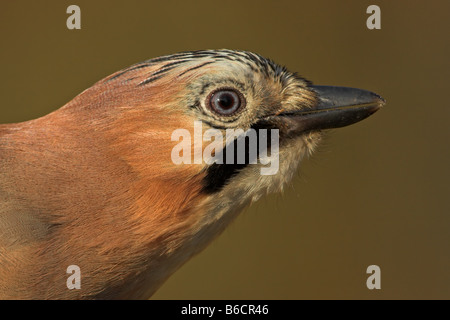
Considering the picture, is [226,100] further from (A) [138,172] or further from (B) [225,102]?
(A) [138,172]

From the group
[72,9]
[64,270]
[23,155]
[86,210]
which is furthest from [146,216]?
[72,9]

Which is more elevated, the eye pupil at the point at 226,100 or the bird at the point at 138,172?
the eye pupil at the point at 226,100

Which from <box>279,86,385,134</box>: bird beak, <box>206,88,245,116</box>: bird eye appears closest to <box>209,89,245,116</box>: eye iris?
<box>206,88,245,116</box>: bird eye

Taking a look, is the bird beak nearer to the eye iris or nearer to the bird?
the bird

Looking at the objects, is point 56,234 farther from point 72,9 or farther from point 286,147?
point 72,9

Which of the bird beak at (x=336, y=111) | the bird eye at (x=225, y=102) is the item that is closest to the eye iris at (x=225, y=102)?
the bird eye at (x=225, y=102)

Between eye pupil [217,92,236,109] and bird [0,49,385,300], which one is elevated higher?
eye pupil [217,92,236,109]

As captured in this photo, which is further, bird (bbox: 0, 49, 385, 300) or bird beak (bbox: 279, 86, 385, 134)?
bird beak (bbox: 279, 86, 385, 134)

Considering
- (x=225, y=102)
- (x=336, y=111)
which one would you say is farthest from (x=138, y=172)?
(x=336, y=111)

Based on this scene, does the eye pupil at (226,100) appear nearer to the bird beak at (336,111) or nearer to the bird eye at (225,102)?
the bird eye at (225,102)
